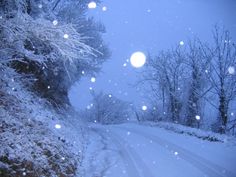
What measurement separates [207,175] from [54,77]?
51.6ft

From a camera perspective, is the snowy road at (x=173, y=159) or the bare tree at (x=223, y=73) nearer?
the snowy road at (x=173, y=159)

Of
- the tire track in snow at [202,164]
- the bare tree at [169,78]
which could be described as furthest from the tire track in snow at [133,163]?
the bare tree at [169,78]

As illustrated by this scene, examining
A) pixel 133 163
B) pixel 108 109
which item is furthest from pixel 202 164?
pixel 108 109

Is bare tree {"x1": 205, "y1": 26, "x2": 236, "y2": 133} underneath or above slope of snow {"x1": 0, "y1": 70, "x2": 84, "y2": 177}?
above

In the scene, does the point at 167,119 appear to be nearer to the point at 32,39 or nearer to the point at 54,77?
the point at 54,77

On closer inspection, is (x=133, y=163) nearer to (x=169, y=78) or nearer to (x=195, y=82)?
(x=195, y=82)

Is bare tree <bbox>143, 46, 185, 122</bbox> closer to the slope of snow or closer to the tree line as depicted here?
the tree line

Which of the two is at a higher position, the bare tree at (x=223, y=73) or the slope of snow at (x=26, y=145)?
the bare tree at (x=223, y=73)

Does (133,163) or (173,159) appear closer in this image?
(133,163)

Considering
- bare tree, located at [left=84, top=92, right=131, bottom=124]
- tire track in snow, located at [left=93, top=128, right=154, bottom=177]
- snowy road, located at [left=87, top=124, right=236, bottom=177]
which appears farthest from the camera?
bare tree, located at [left=84, top=92, right=131, bottom=124]

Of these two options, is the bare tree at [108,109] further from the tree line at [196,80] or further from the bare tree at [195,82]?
the bare tree at [195,82]

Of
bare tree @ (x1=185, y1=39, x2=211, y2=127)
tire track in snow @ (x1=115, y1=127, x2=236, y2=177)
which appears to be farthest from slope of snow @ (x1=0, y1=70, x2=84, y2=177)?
bare tree @ (x1=185, y1=39, x2=211, y2=127)

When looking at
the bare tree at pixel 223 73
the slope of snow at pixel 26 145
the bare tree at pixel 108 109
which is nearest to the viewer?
the slope of snow at pixel 26 145

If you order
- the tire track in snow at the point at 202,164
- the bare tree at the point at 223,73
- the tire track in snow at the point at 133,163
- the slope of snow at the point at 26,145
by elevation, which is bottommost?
the tire track in snow at the point at 133,163
